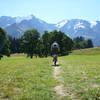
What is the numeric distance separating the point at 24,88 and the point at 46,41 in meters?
109

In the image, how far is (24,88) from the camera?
14.2 meters

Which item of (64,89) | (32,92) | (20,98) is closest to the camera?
(20,98)

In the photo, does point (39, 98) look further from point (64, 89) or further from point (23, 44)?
point (23, 44)

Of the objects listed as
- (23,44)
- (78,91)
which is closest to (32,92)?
(78,91)

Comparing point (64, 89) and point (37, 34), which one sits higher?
point (37, 34)

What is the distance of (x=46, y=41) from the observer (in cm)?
12312

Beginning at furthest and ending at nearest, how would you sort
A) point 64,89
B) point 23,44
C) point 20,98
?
point 23,44 → point 64,89 → point 20,98

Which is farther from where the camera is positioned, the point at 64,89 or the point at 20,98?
the point at 64,89

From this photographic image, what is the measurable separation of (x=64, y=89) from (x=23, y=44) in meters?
106

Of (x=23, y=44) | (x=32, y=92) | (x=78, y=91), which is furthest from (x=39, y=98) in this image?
(x=23, y=44)

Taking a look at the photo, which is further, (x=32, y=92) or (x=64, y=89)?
(x=64, y=89)

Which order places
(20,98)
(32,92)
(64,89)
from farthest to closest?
(64,89) < (32,92) < (20,98)

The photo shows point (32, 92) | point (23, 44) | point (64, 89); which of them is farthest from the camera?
point (23, 44)

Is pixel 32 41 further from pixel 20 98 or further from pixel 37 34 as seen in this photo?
pixel 20 98
